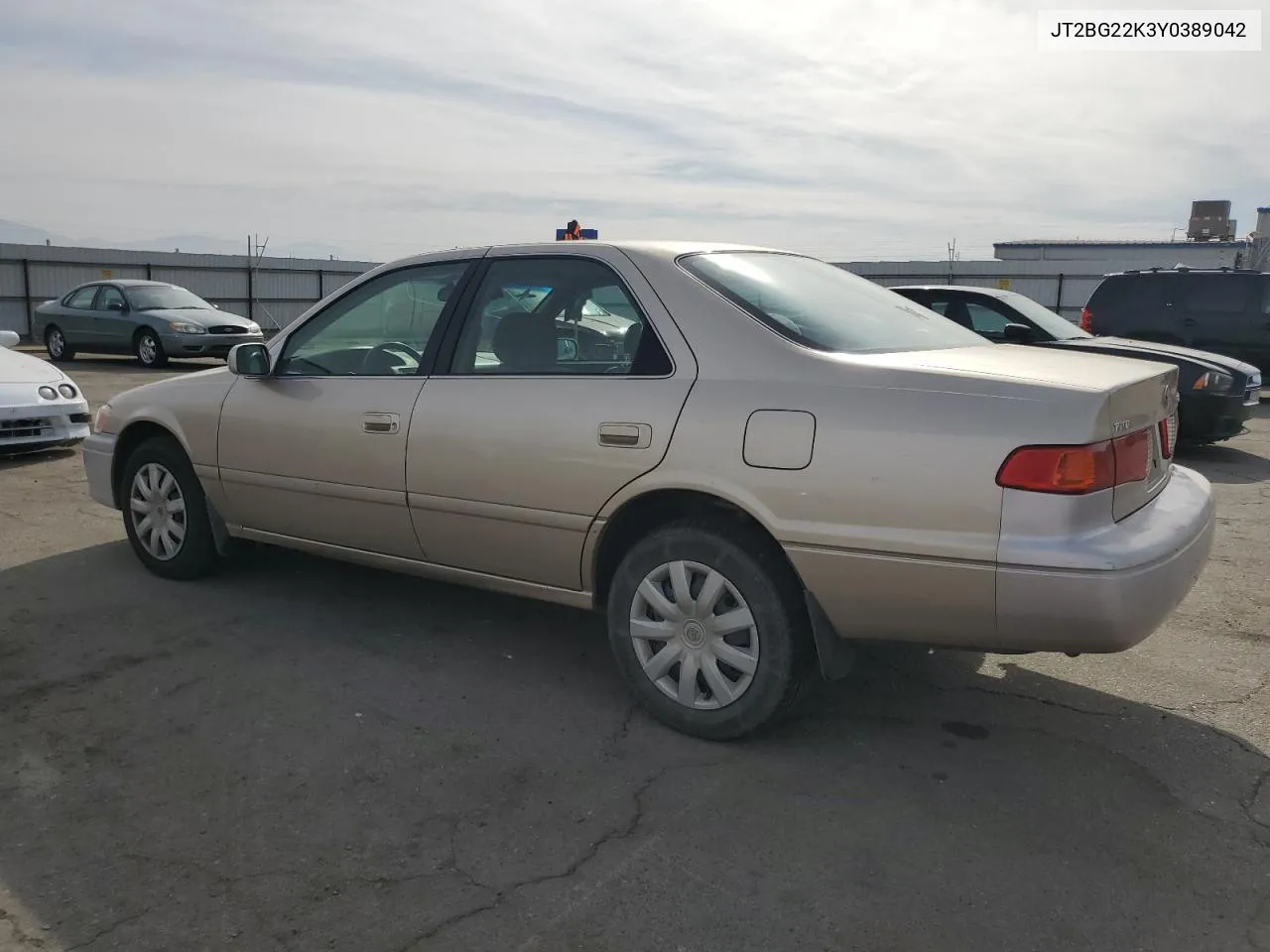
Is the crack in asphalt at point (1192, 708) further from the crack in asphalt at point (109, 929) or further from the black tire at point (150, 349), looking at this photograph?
the black tire at point (150, 349)

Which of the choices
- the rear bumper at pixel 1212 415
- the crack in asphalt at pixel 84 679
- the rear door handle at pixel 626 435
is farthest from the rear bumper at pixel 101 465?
the rear bumper at pixel 1212 415

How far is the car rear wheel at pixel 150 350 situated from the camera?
16.1 m

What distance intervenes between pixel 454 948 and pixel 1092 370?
8.11 ft

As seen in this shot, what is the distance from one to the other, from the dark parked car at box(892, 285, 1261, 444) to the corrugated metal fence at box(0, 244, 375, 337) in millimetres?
19685

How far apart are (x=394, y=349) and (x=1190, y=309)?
37.7 ft

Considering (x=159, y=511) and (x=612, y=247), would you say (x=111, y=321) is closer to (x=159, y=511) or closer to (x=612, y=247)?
(x=159, y=511)

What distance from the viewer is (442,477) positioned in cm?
396

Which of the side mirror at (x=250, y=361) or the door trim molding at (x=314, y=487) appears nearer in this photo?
the door trim molding at (x=314, y=487)

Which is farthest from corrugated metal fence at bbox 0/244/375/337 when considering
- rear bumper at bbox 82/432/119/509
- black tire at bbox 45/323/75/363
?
rear bumper at bbox 82/432/119/509

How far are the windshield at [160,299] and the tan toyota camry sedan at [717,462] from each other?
13.3 meters

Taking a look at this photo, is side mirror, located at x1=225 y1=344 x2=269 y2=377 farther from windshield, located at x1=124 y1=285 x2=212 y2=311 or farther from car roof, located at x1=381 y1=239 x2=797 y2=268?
windshield, located at x1=124 y1=285 x2=212 y2=311

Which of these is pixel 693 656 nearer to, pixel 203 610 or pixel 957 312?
pixel 203 610

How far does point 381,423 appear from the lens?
4.16 meters

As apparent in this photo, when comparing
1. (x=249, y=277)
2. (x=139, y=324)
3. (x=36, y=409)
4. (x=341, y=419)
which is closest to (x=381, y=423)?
(x=341, y=419)
